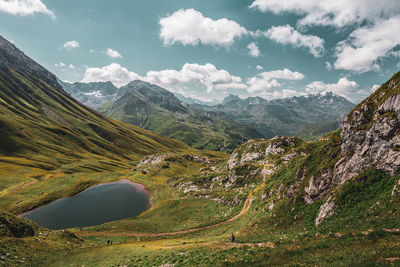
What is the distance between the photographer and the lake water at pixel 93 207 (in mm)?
75188

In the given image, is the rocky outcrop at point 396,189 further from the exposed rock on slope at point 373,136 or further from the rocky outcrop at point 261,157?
the rocky outcrop at point 261,157

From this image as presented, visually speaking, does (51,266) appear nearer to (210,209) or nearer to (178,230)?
(178,230)

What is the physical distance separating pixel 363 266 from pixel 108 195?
11213cm

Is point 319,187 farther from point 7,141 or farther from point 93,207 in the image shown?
point 7,141

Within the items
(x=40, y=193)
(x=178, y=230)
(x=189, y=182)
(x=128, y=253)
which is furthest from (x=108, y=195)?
(x=128, y=253)

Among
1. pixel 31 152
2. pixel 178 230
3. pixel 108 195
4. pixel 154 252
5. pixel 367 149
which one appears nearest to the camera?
pixel 367 149

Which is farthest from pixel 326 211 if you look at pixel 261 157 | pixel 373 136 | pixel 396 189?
pixel 261 157

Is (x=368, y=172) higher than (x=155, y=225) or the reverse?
higher

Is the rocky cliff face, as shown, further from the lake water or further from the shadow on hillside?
the shadow on hillside

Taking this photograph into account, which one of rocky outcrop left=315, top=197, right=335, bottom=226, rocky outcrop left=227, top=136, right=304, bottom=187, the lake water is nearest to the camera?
rocky outcrop left=315, top=197, right=335, bottom=226

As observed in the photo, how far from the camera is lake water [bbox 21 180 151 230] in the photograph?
247 feet

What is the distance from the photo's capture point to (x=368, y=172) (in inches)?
1113

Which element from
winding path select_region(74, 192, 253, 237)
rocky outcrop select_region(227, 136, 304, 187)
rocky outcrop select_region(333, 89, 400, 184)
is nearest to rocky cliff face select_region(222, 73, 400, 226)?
rocky outcrop select_region(333, 89, 400, 184)

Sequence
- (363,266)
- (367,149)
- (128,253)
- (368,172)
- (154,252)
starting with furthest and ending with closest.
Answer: (128,253) → (154,252) → (367,149) → (368,172) → (363,266)
